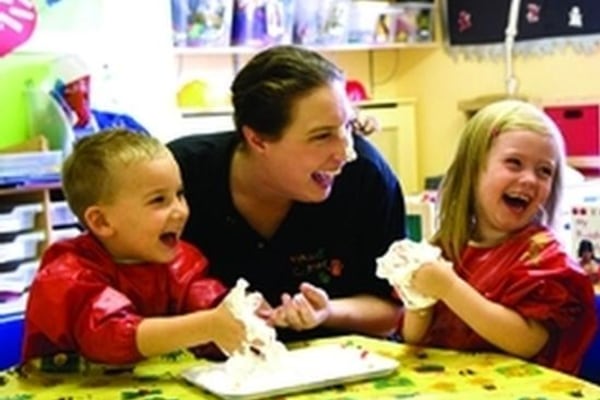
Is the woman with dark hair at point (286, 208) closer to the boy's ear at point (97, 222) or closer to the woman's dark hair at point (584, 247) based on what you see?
the boy's ear at point (97, 222)

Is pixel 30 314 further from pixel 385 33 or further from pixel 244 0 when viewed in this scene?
pixel 385 33

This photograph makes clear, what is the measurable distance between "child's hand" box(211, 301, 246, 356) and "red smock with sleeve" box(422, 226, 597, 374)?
38cm

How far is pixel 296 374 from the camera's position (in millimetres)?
1258

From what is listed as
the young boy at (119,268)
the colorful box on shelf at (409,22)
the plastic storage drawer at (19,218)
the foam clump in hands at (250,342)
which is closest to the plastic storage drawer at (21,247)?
the plastic storage drawer at (19,218)

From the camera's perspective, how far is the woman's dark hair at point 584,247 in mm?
2553

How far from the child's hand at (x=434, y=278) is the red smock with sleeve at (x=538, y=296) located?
0.36ft

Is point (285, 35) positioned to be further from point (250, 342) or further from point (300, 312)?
point (250, 342)

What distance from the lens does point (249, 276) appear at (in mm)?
1744

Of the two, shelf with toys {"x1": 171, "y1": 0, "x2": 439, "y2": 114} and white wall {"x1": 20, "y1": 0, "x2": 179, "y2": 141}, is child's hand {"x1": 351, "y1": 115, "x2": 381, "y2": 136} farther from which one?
shelf with toys {"x1": 171, "y1": 0, "x2": 439, "y2": 114}

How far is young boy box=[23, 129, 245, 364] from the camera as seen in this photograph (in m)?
1.30

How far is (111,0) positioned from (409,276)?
77.9 inches

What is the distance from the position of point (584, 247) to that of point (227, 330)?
158 centimetres

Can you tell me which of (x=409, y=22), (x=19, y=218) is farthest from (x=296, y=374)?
(x=409, y=22)

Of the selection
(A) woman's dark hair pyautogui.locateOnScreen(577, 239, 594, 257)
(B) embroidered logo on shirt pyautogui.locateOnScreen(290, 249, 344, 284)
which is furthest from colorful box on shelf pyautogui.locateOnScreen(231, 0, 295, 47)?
(B) embroidered logo on shirt pyautogui.locateOnScreen(290, 249, 344, 284)
